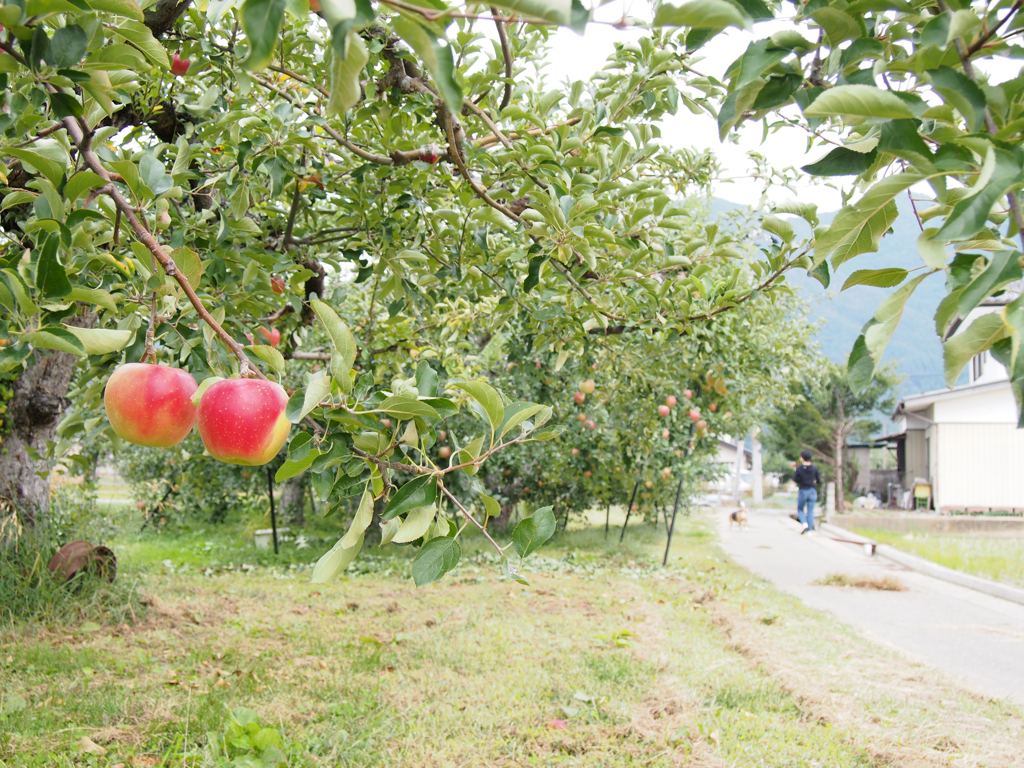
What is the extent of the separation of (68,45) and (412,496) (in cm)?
87

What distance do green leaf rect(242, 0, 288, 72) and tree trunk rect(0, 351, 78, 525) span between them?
166 inches

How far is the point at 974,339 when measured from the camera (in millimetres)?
730

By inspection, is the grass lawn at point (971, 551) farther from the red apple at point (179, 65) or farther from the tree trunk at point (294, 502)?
the tree trunk at point (294, 502)

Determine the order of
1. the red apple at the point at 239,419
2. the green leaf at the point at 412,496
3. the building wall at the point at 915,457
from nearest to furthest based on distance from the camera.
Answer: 1. the green leaf at the point at 412,496
2. the red apple at the point at 239,419
3. the building wall at the point at 915,457

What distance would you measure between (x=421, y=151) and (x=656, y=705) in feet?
8.19

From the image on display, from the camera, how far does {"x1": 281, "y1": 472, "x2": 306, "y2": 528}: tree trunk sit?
9.80 m

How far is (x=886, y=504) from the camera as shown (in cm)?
2320

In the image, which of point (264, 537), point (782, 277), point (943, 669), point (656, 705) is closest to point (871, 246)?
point (782, 277)

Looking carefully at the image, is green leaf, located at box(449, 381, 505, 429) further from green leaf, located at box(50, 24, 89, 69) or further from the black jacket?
the black jacket

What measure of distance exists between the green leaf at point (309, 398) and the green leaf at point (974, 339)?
78 centimetres

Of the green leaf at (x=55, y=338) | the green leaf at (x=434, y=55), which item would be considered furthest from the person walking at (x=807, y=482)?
the green leaf at (x=434, y=55)

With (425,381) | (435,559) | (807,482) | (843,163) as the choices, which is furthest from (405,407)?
(807,482)

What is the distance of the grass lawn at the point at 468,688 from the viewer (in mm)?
2471

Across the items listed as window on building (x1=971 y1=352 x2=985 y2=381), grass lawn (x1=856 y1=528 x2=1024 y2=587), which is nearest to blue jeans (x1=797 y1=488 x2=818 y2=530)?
grass lawn (x1=856 y1=528 x2=1024 y2=587)
